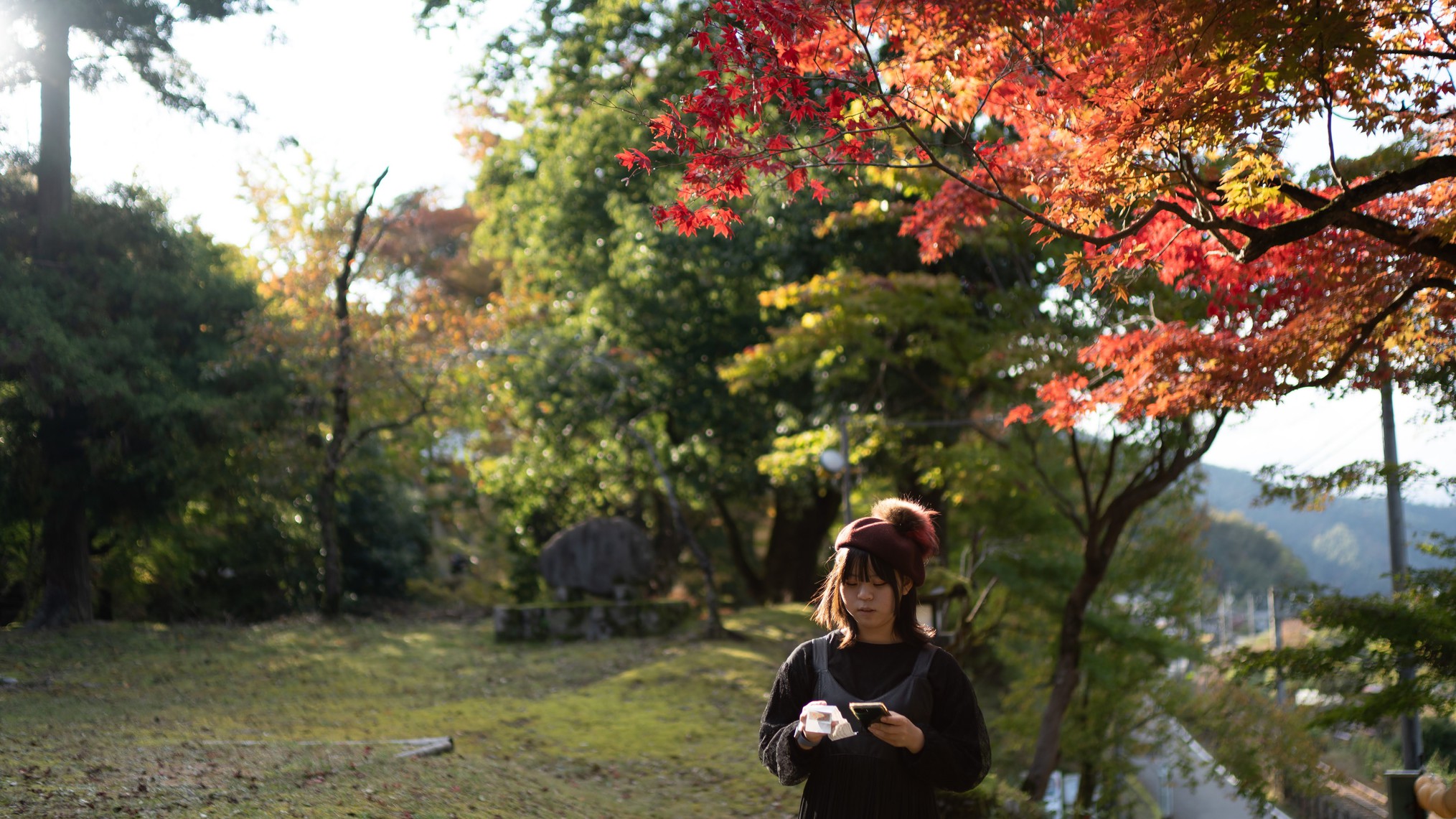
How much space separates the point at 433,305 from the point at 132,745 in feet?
41.7

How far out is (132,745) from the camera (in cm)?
672

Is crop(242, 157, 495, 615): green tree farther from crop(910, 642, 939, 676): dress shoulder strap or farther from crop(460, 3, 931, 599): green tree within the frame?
crop(910, 642, 939, 676): dress shoulder strap

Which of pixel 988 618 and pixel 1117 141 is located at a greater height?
pixel 1117 141

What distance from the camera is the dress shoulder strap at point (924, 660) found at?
9.56ft

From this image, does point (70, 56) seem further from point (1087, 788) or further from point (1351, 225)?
point (1087, 788)

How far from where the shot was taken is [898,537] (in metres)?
3.01

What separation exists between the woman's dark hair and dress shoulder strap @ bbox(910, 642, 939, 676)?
0.03 m

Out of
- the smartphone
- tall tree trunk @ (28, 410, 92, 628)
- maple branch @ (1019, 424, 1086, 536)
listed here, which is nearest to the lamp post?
maple branch @ (1019, 424, 1086, 536)

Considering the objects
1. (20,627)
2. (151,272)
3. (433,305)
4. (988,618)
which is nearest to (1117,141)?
(988,618)

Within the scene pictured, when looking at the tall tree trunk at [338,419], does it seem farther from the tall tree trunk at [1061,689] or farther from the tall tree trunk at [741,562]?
the tall tree trunk at [1061,689]

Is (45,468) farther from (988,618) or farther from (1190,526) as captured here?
(1190,526)

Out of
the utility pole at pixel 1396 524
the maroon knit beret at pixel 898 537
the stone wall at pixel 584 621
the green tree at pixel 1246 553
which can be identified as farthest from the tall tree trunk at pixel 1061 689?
the green tree at pixel 1246 553

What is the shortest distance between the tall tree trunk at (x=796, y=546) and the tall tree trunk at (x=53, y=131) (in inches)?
489

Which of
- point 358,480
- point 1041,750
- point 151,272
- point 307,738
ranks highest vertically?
point 151,272
